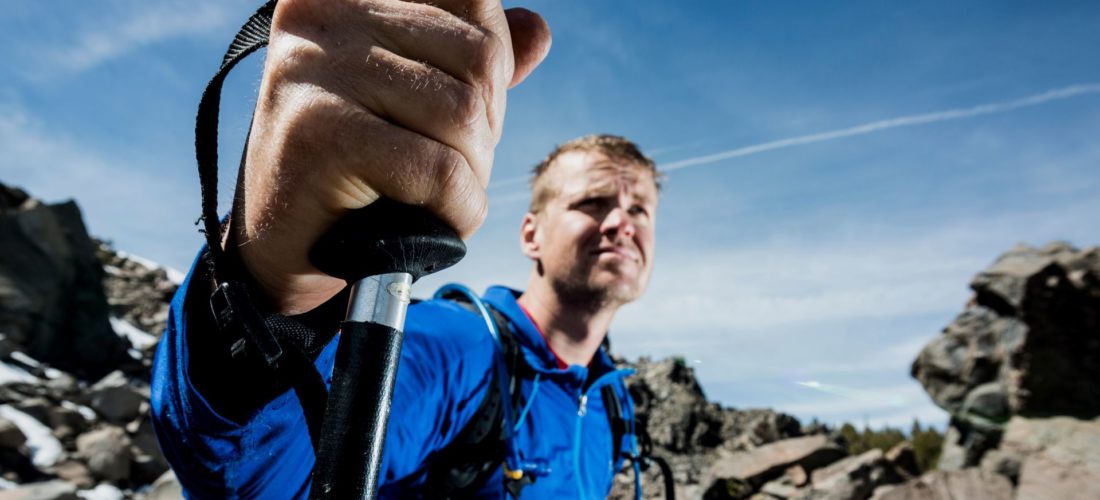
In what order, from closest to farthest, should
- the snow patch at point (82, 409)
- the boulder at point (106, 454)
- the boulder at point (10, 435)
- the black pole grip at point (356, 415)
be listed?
the black pole grip at point (356, 415), the boulder at point (10, 435), the boulder at point (106, 454), the snow patch at point (82, 409)

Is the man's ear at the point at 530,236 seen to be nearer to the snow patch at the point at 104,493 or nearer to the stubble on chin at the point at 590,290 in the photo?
the stubble on chin at the point at 590,290

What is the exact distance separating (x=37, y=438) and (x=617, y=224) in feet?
38.6

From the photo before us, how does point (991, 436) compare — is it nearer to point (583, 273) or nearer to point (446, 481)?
point (583, 273)

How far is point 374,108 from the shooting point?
1051 millimetres

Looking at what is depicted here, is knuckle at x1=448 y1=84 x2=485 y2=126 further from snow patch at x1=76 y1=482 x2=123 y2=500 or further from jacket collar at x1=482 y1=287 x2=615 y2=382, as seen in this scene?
snow patch at x1=76 y1=482 x2=123 y2=500

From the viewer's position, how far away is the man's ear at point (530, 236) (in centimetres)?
527

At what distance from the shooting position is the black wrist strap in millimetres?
1138

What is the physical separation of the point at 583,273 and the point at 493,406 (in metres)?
1.61

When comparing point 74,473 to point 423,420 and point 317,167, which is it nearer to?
point 423,420

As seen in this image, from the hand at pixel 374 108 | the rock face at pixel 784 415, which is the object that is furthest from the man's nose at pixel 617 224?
the rock face at pixel 784 415

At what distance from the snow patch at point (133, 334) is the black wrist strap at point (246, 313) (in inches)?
1001

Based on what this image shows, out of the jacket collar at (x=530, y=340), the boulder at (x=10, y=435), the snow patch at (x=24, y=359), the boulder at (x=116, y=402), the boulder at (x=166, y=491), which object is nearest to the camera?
the jacket collar at (x=530, y=340)

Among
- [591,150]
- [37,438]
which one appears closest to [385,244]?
[591,150]

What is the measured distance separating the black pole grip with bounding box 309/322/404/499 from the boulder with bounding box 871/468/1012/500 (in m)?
9.79
